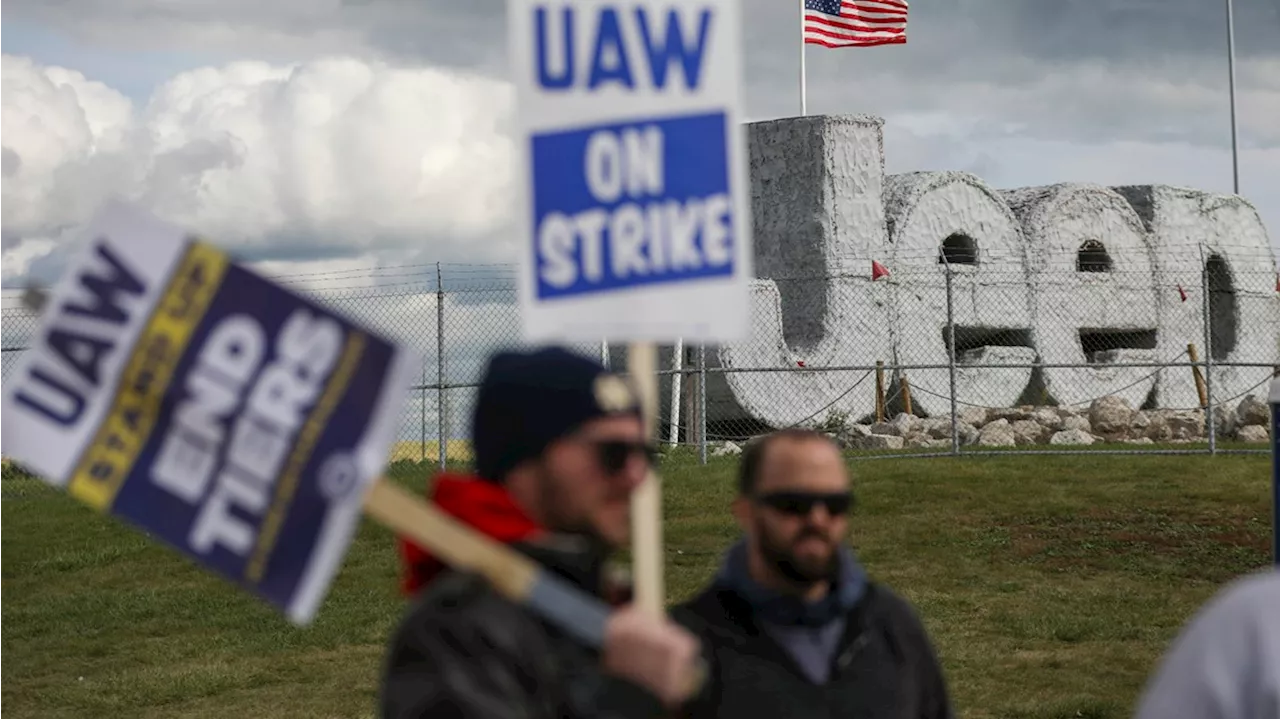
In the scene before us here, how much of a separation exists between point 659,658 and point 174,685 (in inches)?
352

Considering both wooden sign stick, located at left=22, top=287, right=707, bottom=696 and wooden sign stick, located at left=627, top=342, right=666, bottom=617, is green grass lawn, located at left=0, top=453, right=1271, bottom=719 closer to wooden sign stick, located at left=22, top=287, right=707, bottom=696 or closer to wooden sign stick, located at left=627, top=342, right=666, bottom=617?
wooden sign stick, located at left=627, top=342, right=666, bottom=617

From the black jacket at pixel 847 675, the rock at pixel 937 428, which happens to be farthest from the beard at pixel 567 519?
the rock at pixel 937 428

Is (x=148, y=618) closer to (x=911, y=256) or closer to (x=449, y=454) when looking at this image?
(x=449, y=454)

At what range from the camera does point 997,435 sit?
20984 mm

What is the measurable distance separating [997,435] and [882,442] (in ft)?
5.18

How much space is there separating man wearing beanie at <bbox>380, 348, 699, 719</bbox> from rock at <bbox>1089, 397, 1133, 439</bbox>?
20.3 meters

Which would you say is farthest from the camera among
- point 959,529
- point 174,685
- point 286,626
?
point 959,529

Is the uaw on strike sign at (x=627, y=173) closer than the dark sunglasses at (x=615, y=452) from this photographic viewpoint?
Result: No

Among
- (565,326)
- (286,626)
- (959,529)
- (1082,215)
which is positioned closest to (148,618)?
(286,626)

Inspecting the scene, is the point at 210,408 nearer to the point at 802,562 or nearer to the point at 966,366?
the point at 802,562

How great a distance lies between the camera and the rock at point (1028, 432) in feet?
70.4

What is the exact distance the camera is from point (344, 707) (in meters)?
9.97

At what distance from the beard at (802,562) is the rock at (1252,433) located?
1865 centimetres

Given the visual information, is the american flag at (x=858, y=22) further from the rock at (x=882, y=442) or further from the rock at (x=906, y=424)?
the rock at (x=882, y=442)
